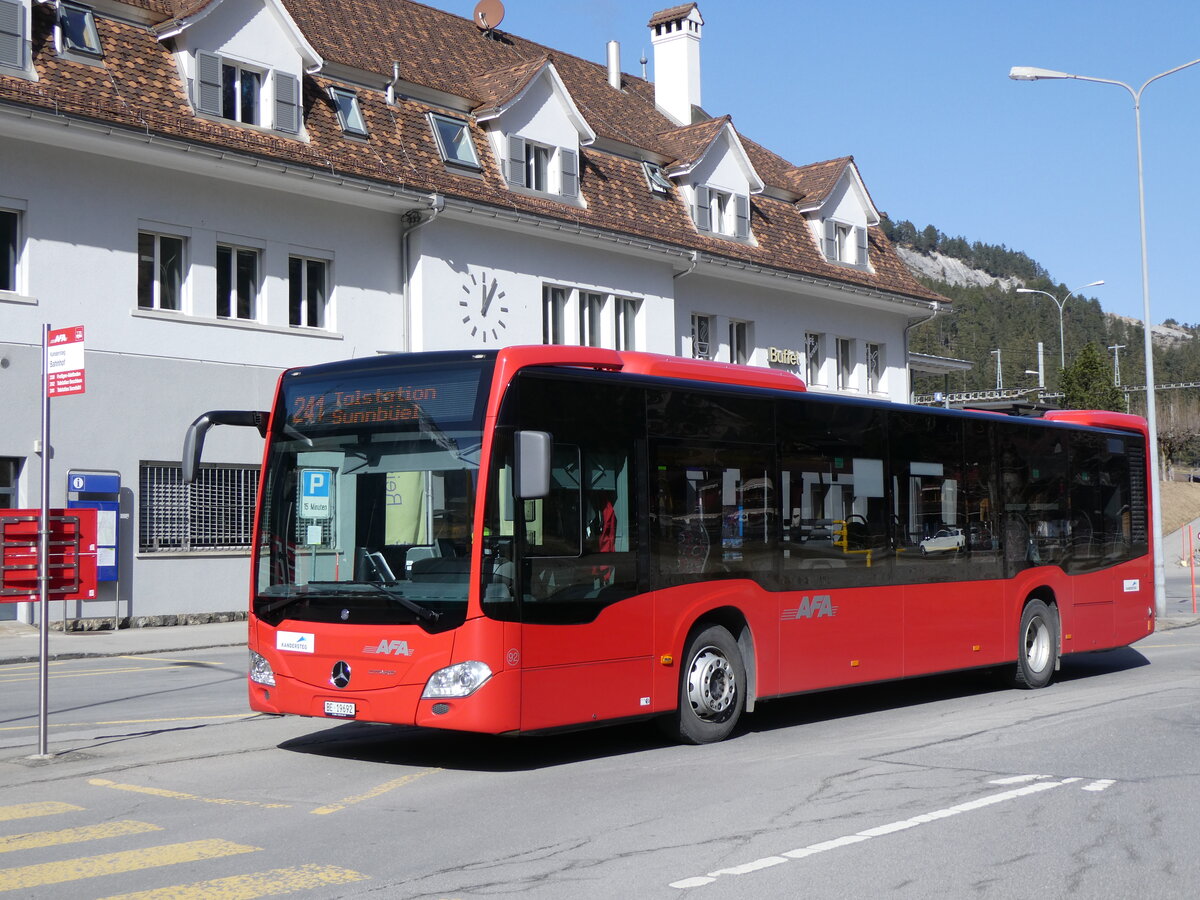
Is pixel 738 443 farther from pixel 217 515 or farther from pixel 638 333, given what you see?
pixel 638 333

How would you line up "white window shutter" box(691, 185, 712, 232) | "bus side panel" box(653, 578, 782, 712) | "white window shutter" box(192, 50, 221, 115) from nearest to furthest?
"bus side panel" box(653, 578, 782, 712) < "white window shutter" box(192, 50, 221, 115) < "white window shutter" box(691, 185, 712, 232)

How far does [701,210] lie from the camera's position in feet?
112

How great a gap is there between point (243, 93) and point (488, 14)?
1250 cm

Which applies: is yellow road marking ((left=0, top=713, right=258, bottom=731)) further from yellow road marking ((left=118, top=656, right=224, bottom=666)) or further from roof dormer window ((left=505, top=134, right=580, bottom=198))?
roof dormer window ((left=505, top=134, right=580, bottom=198))

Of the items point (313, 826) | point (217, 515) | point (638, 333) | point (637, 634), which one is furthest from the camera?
point (638, 333)

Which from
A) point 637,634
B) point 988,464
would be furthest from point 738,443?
point 988,464

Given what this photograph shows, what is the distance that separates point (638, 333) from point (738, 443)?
21.0 metres

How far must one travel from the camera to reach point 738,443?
11.0m

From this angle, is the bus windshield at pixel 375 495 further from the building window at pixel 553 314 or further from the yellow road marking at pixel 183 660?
the building window at pixel 553 314

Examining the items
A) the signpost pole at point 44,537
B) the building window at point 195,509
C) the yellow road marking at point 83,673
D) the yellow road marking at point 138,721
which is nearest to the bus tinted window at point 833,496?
the yellow road marking at point 138,721

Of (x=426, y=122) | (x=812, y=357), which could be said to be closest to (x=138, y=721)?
(x=426, y=122)

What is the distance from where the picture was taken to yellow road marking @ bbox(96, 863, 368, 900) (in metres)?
5.88

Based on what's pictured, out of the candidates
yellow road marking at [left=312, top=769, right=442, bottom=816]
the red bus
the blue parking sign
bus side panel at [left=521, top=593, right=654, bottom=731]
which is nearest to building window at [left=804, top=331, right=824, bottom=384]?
the red bus

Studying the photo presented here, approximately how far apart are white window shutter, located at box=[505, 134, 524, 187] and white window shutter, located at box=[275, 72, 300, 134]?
5.37 m
